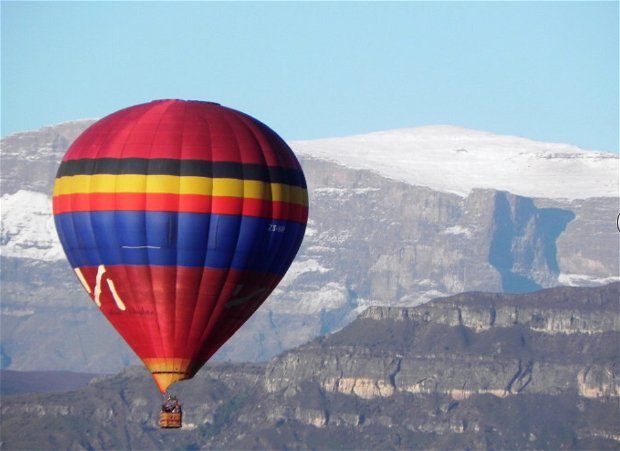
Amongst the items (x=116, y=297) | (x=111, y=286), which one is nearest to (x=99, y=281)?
(x=111, y=286)

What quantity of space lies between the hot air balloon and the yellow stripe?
0.04 m

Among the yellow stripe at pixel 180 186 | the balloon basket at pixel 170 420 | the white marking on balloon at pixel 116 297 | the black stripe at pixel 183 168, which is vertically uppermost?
the black stripe at pixel 183 168

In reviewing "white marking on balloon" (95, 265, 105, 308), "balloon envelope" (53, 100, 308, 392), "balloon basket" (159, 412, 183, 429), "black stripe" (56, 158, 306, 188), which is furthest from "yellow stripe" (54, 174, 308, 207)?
"balloon basket" (159, 412, 183, 429)

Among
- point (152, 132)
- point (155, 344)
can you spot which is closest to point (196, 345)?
point (155, 344)

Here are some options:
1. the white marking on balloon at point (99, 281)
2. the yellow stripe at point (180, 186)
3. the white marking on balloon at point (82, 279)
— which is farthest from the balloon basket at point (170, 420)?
the white marking on balloon at point (82, 279)

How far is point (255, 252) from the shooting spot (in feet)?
376

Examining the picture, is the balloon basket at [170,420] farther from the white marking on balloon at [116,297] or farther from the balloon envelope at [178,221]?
the white marking on balloon at [116,297]

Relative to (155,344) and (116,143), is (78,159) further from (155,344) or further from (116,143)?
(155,344)

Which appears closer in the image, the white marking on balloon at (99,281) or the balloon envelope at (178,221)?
the balloon envelope at (178,221)

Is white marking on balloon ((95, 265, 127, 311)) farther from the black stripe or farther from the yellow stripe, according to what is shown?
the black stripe

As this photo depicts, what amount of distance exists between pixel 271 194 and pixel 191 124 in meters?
4.86

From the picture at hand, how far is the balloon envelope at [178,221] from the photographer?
11275cm

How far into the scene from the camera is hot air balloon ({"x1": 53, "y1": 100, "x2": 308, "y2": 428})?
113m

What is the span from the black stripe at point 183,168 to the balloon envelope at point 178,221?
0.04 m
